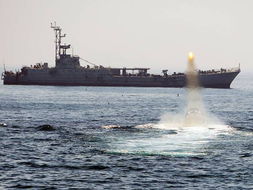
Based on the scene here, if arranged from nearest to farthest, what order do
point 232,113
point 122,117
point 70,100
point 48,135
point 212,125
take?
point 48,135
point 212,125
point 122,117
point 232,113
point 70,100

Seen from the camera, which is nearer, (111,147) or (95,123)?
(111,147)

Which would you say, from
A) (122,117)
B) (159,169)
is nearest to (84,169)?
(159,169)

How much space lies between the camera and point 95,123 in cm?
11169

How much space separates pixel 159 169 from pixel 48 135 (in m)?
29.2

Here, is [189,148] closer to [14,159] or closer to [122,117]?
[14,159]

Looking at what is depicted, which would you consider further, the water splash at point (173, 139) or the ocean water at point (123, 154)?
→ the water splash at point (173, 139)

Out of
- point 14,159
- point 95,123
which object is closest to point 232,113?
point 95,123

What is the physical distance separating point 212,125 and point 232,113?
3655 cm

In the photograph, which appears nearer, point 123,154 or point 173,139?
point 123,154

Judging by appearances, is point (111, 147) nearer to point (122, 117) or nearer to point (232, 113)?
point (122, 117)

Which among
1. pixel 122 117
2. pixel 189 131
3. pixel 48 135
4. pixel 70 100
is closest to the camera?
pixel 48 135

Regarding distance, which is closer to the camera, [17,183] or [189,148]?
[17,183]

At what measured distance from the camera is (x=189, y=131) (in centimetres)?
9581

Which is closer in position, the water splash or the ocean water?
the ocean water
